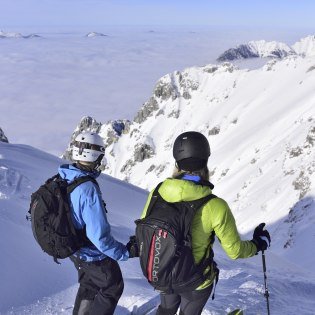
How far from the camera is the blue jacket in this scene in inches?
200

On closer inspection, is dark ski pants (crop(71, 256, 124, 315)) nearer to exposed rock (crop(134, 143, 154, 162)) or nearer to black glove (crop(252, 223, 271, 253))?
black glove (crop(252, 223, 271, 253))

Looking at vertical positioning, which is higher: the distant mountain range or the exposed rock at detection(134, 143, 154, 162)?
the distant mountain range

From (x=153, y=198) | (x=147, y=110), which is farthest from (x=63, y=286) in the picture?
(x=147, y=110)

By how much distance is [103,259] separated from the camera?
568 centimetres

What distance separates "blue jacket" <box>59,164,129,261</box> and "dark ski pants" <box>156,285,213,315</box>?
85 centimetres

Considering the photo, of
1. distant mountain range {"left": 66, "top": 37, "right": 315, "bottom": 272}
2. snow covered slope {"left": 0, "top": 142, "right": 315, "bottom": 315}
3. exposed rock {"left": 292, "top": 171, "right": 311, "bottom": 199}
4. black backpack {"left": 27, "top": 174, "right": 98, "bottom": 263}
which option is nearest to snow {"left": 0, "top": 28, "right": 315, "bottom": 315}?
snow covered slope {"left": 0, "top": 142, "right": 315, "bottom": 315}

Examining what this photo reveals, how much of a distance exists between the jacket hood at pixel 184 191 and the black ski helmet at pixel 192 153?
0.22m

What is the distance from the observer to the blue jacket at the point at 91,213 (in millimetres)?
5090

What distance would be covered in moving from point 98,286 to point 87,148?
6.30ft

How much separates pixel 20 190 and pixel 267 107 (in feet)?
332

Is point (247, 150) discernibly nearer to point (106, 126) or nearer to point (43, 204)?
point (43, 204)

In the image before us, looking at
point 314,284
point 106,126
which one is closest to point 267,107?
point 106,126

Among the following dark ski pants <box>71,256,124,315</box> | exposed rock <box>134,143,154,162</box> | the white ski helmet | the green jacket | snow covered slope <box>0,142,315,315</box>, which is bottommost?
exposed rock <box>134,143,154,162</box>

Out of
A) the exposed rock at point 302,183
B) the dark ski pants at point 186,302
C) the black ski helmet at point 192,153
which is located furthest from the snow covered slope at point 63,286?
the exposed rock at point 302,183
